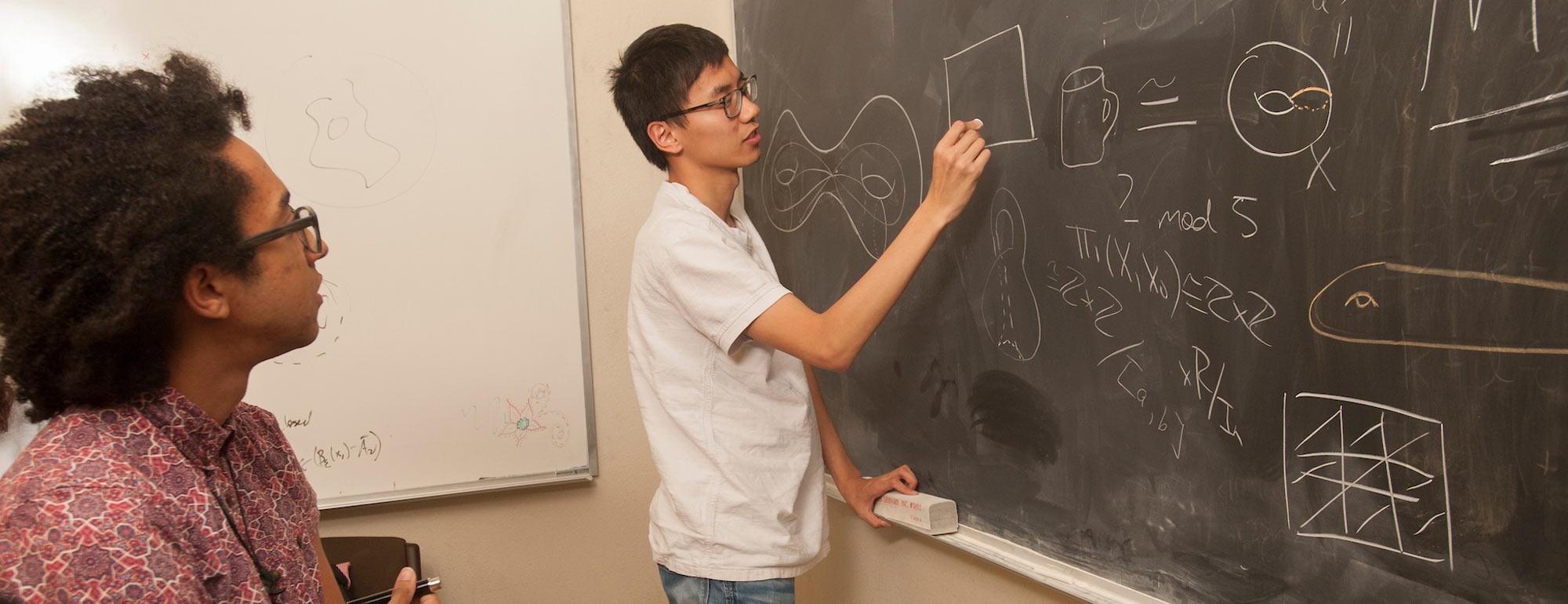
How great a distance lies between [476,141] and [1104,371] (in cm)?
160

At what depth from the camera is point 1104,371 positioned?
1341 mm

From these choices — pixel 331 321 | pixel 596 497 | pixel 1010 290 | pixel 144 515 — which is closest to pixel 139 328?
pixel 144 515

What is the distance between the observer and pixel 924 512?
168 centimetres

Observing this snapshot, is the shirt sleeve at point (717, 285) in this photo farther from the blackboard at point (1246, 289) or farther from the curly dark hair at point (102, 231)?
the curly dark hair at point (102, 231)

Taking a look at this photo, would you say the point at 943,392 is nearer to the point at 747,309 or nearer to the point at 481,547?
the point at 747,309

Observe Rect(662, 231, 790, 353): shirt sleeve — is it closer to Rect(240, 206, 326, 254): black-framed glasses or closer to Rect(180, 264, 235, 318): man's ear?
Rect(240, 206, 326, 254): black-framed glasses

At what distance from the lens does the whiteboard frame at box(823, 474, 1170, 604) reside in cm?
136

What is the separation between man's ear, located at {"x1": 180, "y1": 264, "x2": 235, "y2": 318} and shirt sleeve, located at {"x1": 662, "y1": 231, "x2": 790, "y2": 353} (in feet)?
1.93

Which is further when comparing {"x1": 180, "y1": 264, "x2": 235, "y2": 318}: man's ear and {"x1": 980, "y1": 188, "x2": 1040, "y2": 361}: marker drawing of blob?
{"x1": 980, "y1": 188, "x2": 1040, "y2": 361}: marker drawing of blob

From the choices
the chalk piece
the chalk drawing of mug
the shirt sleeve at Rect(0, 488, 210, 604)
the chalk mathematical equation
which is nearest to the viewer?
the shirt sleeve at Rect(0, 488, 210, 604)

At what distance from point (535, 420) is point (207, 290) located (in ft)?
4.90

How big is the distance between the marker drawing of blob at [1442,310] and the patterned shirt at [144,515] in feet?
3.66

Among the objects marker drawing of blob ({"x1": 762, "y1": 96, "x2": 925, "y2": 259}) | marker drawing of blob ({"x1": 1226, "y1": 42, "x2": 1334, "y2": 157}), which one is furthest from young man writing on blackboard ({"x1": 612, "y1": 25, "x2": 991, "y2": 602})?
marker drawing of blob ({"x1": 1226, "y1": 42, "x2": 1334, "y2": 157})

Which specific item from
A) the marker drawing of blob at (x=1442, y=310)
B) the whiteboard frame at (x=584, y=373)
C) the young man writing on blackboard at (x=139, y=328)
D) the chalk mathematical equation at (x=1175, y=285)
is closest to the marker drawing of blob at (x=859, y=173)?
the chalk mathematical equation at (x=1175, y=285)
